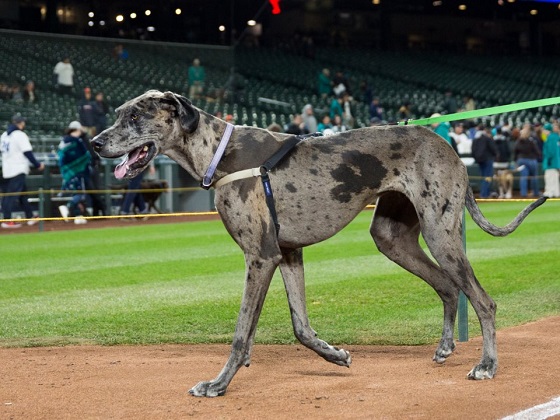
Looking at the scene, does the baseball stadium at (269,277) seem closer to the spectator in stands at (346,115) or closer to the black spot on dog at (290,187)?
the black spot on dog at (290,187)

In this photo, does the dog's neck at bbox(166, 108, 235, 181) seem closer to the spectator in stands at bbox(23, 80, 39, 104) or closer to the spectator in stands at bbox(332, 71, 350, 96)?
the spectator in stands at bbox(23, 80, 39, 104)

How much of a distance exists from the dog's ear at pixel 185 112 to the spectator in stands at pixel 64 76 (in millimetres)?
27949

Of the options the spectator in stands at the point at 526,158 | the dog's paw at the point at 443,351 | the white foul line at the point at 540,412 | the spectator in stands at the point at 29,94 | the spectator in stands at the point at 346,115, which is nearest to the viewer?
the white foul line at the point at 540,412

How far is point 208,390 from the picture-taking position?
19.4 ft

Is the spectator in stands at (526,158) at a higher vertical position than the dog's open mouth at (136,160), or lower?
lower

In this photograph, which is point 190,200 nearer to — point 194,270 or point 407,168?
point 194,270

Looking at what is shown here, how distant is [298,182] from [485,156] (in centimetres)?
2165

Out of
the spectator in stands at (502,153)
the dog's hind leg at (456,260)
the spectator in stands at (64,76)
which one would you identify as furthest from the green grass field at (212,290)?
the spectator in stands at (64,76)

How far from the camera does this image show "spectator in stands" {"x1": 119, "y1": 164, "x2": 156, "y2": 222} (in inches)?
891

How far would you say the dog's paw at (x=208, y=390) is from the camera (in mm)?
5906

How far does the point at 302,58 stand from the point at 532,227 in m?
29.4

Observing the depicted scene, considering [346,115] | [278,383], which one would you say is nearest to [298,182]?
[278,383]

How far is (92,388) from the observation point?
6270mm

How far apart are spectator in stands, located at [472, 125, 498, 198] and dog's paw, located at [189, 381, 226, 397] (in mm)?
21860
